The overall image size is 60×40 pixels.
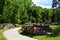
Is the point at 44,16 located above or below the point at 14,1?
below

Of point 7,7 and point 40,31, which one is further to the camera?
point 7,7

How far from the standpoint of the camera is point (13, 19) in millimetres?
73938

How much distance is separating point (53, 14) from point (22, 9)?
41988 millimetres

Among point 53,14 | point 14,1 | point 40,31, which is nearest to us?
point 40,31

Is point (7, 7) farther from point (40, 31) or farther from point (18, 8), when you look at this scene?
point (40, 31)

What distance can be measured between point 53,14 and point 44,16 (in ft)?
26.7

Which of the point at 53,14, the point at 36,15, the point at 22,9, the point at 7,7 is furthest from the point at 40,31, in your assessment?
the point at 53,14

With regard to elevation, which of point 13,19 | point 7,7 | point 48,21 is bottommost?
point 48,21

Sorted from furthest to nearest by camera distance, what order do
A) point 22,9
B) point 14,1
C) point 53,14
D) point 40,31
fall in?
point 53,14
point 22,9
point 14,1
point 40,31

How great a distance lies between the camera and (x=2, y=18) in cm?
6725

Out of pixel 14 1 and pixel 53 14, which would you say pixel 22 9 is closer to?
pixel 14 1

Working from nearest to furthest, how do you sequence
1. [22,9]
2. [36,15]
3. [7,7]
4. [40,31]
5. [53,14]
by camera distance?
[40,31] → [7,7] → [22,9] → [36,15] → [53,14]

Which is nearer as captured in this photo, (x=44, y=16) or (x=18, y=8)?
Answer: (x=18, y=8)

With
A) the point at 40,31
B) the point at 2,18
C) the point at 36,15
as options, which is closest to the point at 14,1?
the point at 2,18
